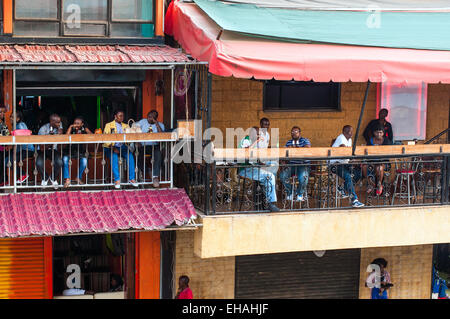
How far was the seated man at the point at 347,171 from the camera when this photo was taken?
13359 mm

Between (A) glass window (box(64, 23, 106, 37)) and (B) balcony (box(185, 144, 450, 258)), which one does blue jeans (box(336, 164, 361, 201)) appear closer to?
(B) balcony (box(185, 144, 450, 258))

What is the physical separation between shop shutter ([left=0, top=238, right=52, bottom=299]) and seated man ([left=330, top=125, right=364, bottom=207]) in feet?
15.1

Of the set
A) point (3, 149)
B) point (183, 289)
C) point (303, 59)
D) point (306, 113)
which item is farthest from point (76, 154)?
point (306, 113)

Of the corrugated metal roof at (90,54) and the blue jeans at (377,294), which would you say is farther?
the blue jeans at (377,294)

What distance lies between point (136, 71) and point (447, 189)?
16.9 feet

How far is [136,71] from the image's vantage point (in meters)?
13.6

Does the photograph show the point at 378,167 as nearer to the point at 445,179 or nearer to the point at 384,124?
the point at 445,179

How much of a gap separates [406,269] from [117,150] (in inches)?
232

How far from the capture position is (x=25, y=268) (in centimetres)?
1362

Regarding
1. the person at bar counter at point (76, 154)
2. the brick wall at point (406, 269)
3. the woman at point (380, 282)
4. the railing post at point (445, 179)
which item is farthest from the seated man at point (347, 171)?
the person at bar counter at point (76, 154)

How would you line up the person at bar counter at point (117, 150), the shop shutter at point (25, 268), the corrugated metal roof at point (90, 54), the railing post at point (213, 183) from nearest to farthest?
the corrugated metal roof at point (90, 54)
the railing post at point (213, 183)
the person at bar counter at point (117, 150)
the shop shutter at point (25, 268)

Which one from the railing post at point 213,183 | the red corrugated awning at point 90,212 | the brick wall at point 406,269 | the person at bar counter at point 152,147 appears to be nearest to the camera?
the red corrugated awning at point 90,212

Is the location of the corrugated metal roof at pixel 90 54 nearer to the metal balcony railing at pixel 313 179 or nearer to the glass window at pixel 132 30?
the glass window at pixel 132 30

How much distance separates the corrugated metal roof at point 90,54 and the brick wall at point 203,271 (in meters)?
2.95
